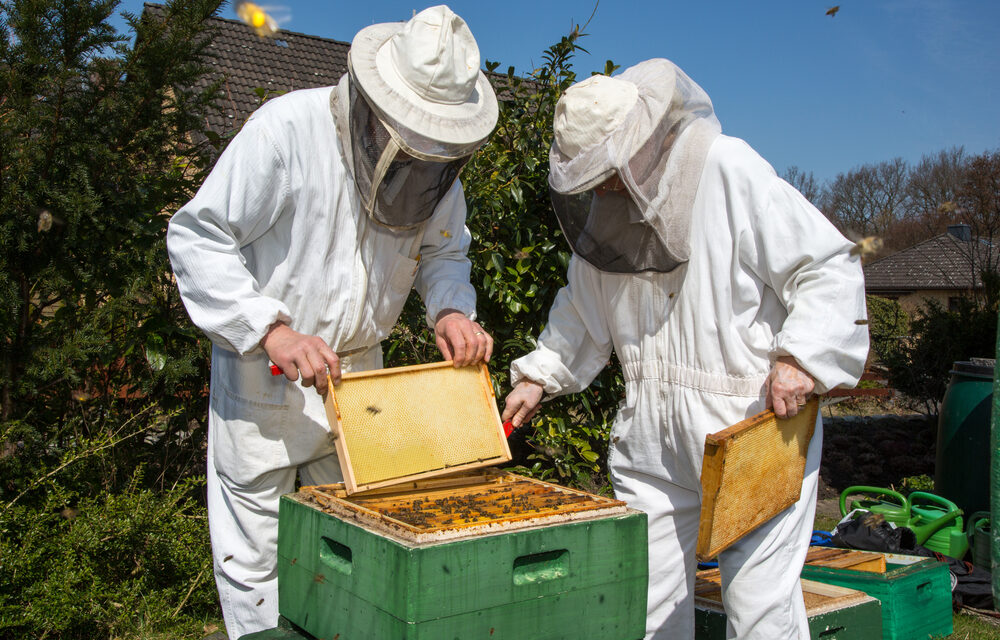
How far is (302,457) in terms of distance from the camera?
227 cm

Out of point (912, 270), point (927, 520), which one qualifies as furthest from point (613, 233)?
point (912, 270)

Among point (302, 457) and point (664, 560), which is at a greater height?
point (302, 457)

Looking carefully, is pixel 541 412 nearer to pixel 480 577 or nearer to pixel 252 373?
pixel 252 373

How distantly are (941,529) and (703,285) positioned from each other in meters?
3.25

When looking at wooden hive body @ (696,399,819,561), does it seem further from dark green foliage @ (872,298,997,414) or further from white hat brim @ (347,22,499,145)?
dark green foliage @ (872,298,997,414)

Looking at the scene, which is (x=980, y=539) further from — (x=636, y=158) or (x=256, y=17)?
(x=256, y=17)

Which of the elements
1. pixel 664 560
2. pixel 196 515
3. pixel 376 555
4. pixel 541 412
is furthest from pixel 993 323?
pixel 376 555

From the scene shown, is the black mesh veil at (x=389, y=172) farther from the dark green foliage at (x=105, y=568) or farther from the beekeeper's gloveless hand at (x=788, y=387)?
the dark green foliage at (x=105, y=568)

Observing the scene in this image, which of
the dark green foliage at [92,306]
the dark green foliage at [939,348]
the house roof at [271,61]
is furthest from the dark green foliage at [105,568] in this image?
the house roof at [271,61]

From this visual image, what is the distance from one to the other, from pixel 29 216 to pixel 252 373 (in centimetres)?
158

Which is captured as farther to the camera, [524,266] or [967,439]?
[967,439]

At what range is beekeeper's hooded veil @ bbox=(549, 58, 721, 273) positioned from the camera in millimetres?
2049

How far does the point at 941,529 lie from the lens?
4465 mm

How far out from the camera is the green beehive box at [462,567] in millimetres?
1601
